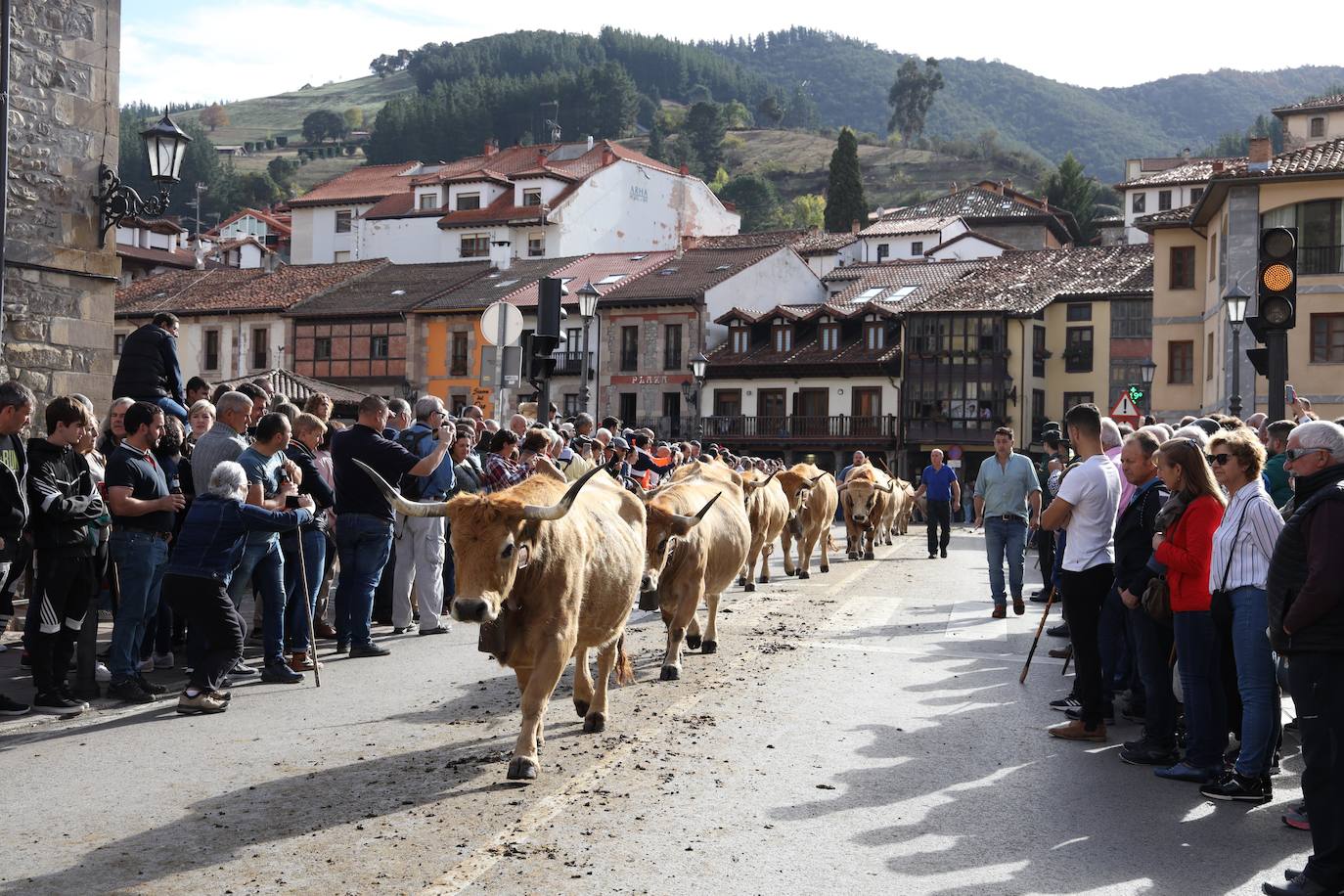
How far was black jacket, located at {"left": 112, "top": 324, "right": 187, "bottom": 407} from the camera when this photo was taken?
39.9 ft

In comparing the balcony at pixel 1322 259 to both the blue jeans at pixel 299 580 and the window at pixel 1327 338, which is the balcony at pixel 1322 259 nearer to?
the window at pixel 1327 338

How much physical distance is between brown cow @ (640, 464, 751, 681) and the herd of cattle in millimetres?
11

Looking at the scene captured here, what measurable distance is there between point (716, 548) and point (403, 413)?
337cm

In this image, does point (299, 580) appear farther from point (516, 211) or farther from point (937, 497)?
point (516, 211)

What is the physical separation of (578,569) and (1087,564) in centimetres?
353

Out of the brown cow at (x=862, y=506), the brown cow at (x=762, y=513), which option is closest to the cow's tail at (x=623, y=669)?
the brown cow at (x=762, y=513)

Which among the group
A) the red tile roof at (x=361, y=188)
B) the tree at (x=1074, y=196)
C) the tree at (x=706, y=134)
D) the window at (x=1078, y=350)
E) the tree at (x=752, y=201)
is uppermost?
the tree at (x=706, y=134)

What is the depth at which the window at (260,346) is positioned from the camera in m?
64.0

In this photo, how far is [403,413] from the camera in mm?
12719

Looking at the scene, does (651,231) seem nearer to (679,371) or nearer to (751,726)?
(679,371)

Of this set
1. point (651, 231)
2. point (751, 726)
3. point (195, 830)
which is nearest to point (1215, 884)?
point (751, 726)

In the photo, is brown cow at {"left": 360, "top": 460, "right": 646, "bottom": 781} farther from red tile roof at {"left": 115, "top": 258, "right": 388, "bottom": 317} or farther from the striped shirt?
red tile roof at {"left": 115, "top": 258, "right": 388, "bottom": 317}

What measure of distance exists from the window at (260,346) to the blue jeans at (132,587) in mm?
57090

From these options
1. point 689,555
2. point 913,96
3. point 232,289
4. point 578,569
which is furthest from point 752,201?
point 578,569
